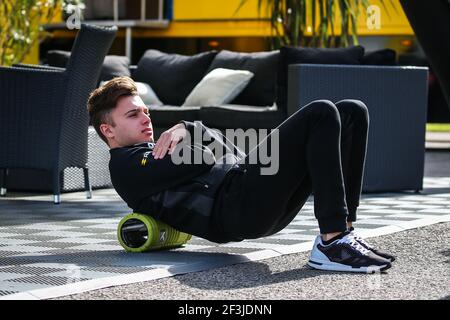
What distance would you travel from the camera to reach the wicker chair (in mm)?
5828

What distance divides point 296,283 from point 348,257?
0.27m

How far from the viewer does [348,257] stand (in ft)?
11.0

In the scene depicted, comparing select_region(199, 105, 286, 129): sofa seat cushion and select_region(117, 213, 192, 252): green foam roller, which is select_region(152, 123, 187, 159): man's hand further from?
select_region(199, 105, 286, 129): sofa seat cushion

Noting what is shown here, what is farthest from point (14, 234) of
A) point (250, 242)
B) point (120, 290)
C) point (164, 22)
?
point (164, 22)

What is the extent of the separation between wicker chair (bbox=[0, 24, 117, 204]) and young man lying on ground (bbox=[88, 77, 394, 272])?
2043mm

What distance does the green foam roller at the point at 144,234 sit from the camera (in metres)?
3.73

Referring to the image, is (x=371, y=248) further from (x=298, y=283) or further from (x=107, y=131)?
(x=107, y=131)

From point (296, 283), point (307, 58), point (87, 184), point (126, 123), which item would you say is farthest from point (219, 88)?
point (296, 283)

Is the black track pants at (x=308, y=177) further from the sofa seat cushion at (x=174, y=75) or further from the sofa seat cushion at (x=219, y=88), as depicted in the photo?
the sofa seat cushion at (x=174, y=75)

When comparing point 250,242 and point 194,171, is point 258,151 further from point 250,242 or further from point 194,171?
point 250,242

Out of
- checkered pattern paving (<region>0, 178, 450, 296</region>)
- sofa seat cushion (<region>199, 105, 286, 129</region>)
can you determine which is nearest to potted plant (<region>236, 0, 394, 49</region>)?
sofa seat cushion (<region>199, 105, 286, 129</region>)

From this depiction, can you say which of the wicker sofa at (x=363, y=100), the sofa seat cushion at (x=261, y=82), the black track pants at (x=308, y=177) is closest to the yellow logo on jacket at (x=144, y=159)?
the black track pants at (x=308, y=177)

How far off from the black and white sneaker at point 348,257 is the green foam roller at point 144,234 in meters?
0.61

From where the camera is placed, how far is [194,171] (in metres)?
3.62
